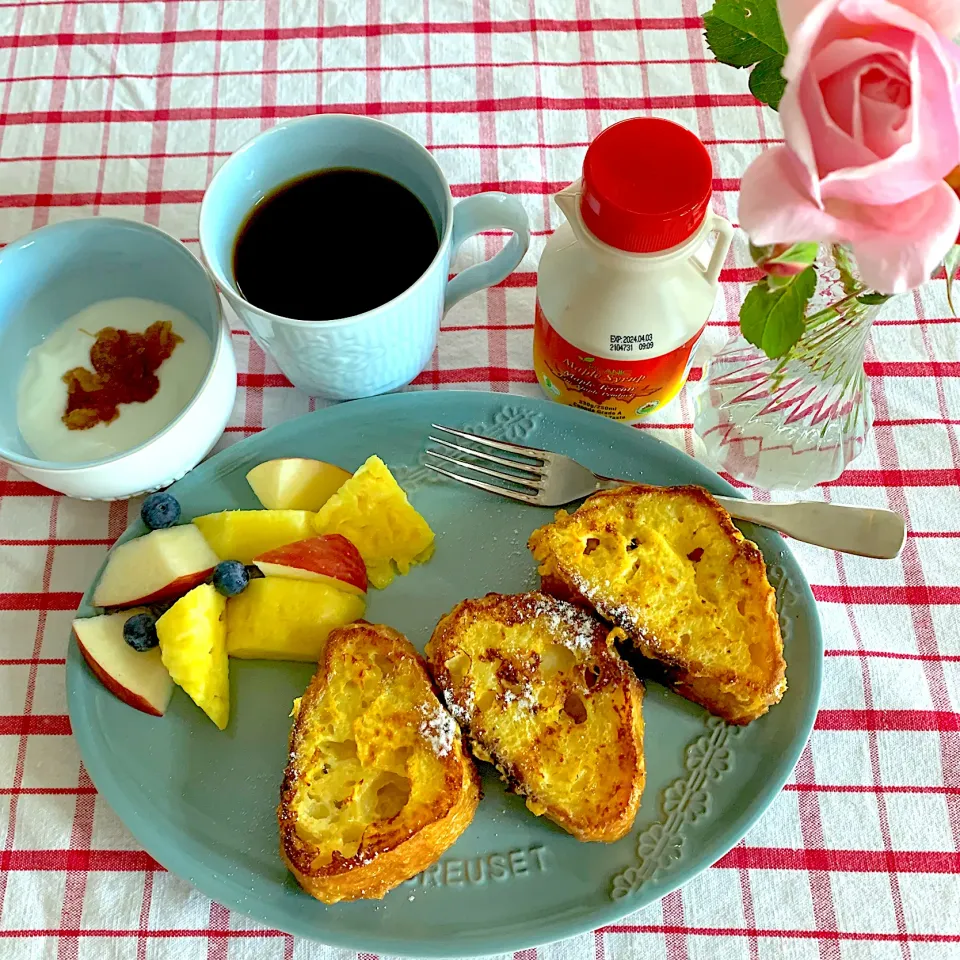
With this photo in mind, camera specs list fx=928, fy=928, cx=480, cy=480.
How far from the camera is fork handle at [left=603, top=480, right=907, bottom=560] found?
56.1 inches

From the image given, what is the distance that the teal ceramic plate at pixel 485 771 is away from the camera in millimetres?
1304

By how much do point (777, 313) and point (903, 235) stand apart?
24 centimetres

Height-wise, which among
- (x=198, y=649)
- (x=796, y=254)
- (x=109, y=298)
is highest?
(x=796, y=254)

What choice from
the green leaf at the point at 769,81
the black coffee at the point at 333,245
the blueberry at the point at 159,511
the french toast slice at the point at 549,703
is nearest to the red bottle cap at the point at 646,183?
the green leaf at the point at 769,81

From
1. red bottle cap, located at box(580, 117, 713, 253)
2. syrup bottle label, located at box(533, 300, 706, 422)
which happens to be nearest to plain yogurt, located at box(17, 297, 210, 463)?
syrup bottle label, located at box(533, 300, 706, 422)

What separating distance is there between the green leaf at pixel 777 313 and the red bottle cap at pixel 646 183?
239 mm

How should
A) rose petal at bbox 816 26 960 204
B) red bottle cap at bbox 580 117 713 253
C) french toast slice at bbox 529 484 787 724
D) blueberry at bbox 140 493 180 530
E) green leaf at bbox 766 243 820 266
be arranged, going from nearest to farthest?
rose petal at bbox 816 26 960 204, green leaf at bbox 766 243 820 266, red bottle cap at bbox 580 117 713 253, french toast slice at bbox 529 484 787 724, blueberry at bbox 140 493 180 530

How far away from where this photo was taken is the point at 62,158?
186cm

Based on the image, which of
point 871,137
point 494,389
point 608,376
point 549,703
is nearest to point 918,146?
point 871,137

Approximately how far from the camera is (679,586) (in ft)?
4.58

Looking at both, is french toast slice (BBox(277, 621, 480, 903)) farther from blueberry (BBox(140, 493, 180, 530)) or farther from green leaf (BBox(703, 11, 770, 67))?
green leaf (BBox(703, 11, 770, 67))

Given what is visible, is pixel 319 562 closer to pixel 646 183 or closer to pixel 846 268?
pixel 646 183

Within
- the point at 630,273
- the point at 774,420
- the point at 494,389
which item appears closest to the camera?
the point at 630,273

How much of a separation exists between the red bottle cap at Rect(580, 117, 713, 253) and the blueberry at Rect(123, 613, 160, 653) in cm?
89
